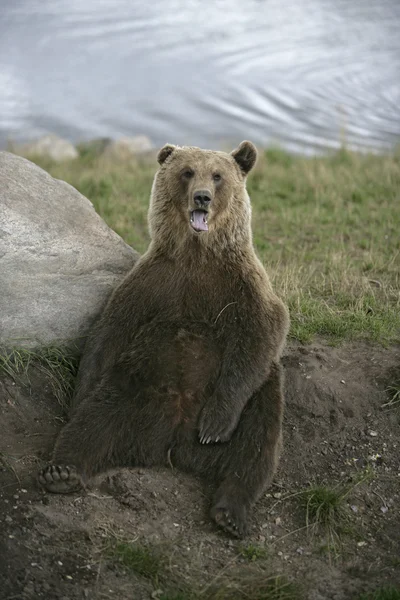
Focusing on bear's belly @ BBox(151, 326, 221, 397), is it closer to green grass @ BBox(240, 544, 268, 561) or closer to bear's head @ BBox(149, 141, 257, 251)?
bear's head @ BBox(149, 141, 257, 251)

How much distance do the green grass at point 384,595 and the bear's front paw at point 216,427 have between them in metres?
1.47

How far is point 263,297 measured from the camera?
627cm

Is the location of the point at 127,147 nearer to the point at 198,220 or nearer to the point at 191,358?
the point at 198,220

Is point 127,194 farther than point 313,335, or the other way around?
point 127,194

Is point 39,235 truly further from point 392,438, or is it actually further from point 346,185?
point 346,185

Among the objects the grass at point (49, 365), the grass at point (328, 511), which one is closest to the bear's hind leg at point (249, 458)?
the grass at point (328, 511)

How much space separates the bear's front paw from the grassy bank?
4.97 feet

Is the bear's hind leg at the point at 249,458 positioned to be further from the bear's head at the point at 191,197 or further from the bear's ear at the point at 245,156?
the bear's ear at the point at 245,156

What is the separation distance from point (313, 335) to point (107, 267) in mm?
1849

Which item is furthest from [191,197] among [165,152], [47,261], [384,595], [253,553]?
[384,595]

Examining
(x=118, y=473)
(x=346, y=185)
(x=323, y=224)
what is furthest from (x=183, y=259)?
(x=346, y=185)

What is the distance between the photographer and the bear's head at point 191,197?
6.26 metres

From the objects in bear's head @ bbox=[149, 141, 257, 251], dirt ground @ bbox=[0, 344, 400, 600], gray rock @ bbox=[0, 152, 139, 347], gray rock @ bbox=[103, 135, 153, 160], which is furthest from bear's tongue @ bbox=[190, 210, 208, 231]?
gray rock @ bbox=[103, 135, 153, 160]

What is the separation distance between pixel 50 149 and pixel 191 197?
9611mm
